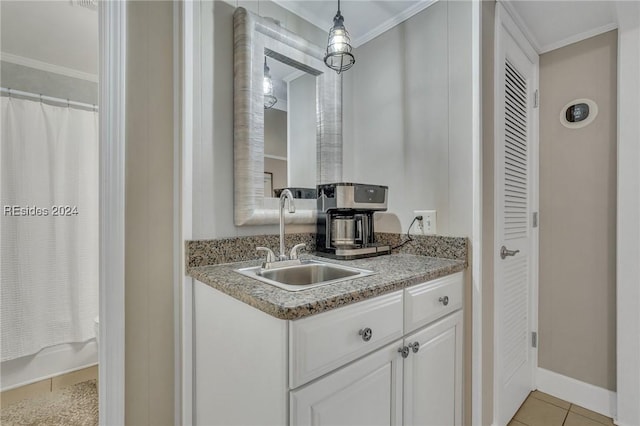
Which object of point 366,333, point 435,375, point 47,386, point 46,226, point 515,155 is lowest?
point 47,386

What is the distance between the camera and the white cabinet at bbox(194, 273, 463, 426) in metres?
0.77

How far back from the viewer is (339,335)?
850mm

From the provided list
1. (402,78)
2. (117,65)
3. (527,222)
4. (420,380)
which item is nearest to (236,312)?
(420,380)

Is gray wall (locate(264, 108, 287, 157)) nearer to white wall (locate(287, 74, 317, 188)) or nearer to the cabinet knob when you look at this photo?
white wall (locate(287, 74, 317, 188))

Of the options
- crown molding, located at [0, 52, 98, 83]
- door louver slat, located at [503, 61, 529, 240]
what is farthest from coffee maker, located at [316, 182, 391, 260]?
crown molding, located at [0, 52, 98, 83]

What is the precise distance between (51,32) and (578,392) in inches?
149

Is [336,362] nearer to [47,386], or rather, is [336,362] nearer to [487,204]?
[487,204]

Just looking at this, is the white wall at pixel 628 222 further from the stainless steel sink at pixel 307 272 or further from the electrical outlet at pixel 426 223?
the stainless steel sink at pixel 307 272

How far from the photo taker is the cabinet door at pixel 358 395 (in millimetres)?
782

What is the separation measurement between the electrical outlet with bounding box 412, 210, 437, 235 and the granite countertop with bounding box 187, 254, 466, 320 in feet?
0.59

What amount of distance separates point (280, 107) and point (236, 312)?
1.01 metres

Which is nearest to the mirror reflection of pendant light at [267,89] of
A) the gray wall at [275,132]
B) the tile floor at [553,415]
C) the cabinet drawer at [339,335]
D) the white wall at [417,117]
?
the gray wall at [275,132]

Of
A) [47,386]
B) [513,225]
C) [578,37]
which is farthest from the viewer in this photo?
[47,386]

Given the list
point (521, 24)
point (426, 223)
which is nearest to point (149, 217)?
point (426, 223)
